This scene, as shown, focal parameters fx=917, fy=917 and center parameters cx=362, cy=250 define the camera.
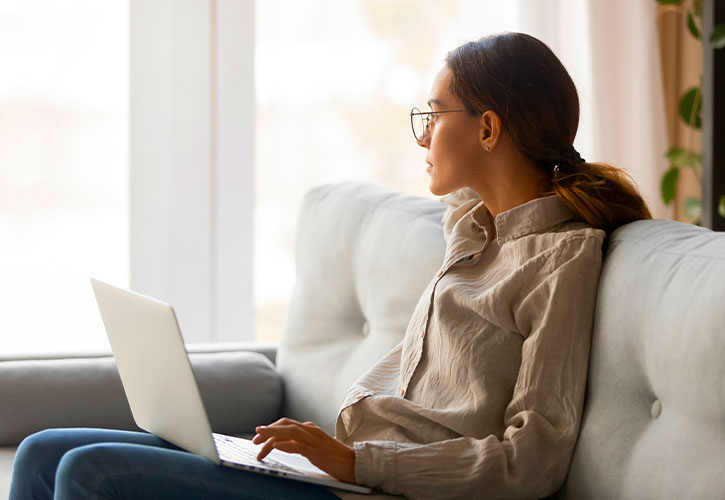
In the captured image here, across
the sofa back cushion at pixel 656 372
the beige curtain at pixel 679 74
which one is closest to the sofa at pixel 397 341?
the sofa back cushion at pixel 656 372

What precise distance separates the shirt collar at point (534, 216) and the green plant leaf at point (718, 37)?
3.91ft

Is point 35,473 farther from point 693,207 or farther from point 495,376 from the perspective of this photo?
point 693,207

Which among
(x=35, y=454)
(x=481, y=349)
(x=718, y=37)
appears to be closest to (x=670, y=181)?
(x=718, y=37)

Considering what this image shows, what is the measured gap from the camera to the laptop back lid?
3.69 ft

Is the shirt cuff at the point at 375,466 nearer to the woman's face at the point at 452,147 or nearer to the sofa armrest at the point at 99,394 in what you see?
the woman's face at the point at 452,147

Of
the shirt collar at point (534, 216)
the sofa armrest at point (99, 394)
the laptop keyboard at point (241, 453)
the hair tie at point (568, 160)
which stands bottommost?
the sofa armrest at point (99, 394)

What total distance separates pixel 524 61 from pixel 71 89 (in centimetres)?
163

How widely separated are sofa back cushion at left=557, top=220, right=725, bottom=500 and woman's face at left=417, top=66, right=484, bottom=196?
0.24 metres

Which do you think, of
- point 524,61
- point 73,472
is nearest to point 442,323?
point 524,61

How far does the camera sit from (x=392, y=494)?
1.18 metres

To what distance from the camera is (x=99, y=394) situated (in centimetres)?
176

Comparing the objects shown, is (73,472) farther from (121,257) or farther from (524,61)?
(121,257)

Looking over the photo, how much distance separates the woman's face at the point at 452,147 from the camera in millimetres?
1360

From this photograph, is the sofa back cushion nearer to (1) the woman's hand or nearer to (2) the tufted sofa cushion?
(1) the woman's hand
